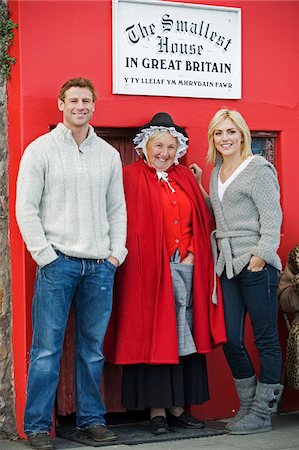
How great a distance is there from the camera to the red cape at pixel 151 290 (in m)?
6.40

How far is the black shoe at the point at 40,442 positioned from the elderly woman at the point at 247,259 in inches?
47.8

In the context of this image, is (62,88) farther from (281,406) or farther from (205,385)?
(281,406)

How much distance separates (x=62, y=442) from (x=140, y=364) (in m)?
0.69

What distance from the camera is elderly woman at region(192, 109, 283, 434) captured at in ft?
21.1

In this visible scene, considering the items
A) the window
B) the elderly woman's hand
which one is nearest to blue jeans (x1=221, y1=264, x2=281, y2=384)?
the elderly woman's hand

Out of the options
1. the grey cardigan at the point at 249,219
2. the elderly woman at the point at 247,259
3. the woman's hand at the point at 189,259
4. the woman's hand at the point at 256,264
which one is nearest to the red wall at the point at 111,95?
the elderly woman at the point at 247,259

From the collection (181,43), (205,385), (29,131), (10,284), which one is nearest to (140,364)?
(205,385)

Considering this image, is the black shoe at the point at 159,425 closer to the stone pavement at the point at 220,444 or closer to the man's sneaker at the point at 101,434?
the stone pavement at the point at 220,444

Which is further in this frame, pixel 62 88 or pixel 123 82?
pixel 123 82

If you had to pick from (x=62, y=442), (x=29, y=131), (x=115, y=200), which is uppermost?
(x=29, y=131)

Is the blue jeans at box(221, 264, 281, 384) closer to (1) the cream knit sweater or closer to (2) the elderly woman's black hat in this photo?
(1) the cream knit sweater

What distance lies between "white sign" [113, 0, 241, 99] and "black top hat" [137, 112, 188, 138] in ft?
0.87

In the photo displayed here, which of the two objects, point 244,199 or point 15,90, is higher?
point 15,90

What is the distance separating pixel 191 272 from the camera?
21.6ft
